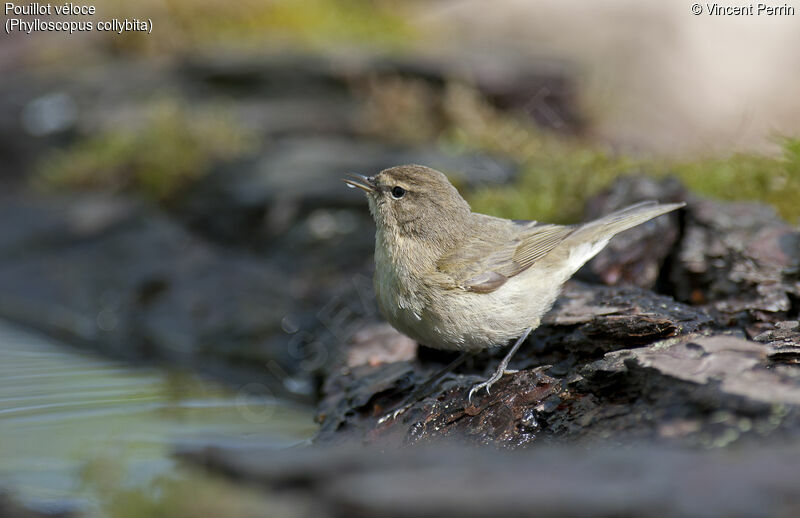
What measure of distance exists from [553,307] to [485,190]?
3.22 metres

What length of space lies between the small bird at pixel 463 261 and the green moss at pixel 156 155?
523 centimetres

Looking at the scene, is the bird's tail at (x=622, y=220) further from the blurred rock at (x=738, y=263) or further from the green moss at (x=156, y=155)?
the green moss at (x=156, y=155)

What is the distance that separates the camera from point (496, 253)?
470 centimetres

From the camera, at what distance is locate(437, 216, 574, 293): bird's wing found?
4.49 metres

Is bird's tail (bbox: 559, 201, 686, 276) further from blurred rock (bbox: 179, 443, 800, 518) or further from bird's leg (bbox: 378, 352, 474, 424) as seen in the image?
blurred rock (bbox: 179, 443, 800, 518)

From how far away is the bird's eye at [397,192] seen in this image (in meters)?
4.86

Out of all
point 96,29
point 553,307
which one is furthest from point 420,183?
point 96,29

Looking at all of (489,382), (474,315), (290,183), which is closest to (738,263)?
(474,315)

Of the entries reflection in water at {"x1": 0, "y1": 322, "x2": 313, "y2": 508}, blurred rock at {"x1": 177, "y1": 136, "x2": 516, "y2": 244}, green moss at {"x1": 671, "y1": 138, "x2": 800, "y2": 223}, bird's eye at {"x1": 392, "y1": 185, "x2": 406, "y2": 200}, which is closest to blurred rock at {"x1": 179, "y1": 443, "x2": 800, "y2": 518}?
reflection in water at {"x1": 0, "y1": 322, "x2": 313, "y2": 508}

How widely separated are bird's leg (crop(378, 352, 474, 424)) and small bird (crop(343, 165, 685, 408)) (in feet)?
0.37

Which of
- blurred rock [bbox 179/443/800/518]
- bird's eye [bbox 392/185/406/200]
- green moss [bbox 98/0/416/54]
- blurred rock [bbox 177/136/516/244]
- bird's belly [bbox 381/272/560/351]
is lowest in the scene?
blurred rock [bbox 179/443/800/518]

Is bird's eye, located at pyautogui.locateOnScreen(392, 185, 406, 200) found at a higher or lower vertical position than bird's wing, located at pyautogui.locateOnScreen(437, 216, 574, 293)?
higher

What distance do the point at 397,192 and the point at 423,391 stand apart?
127 cm

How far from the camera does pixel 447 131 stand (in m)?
10.8
